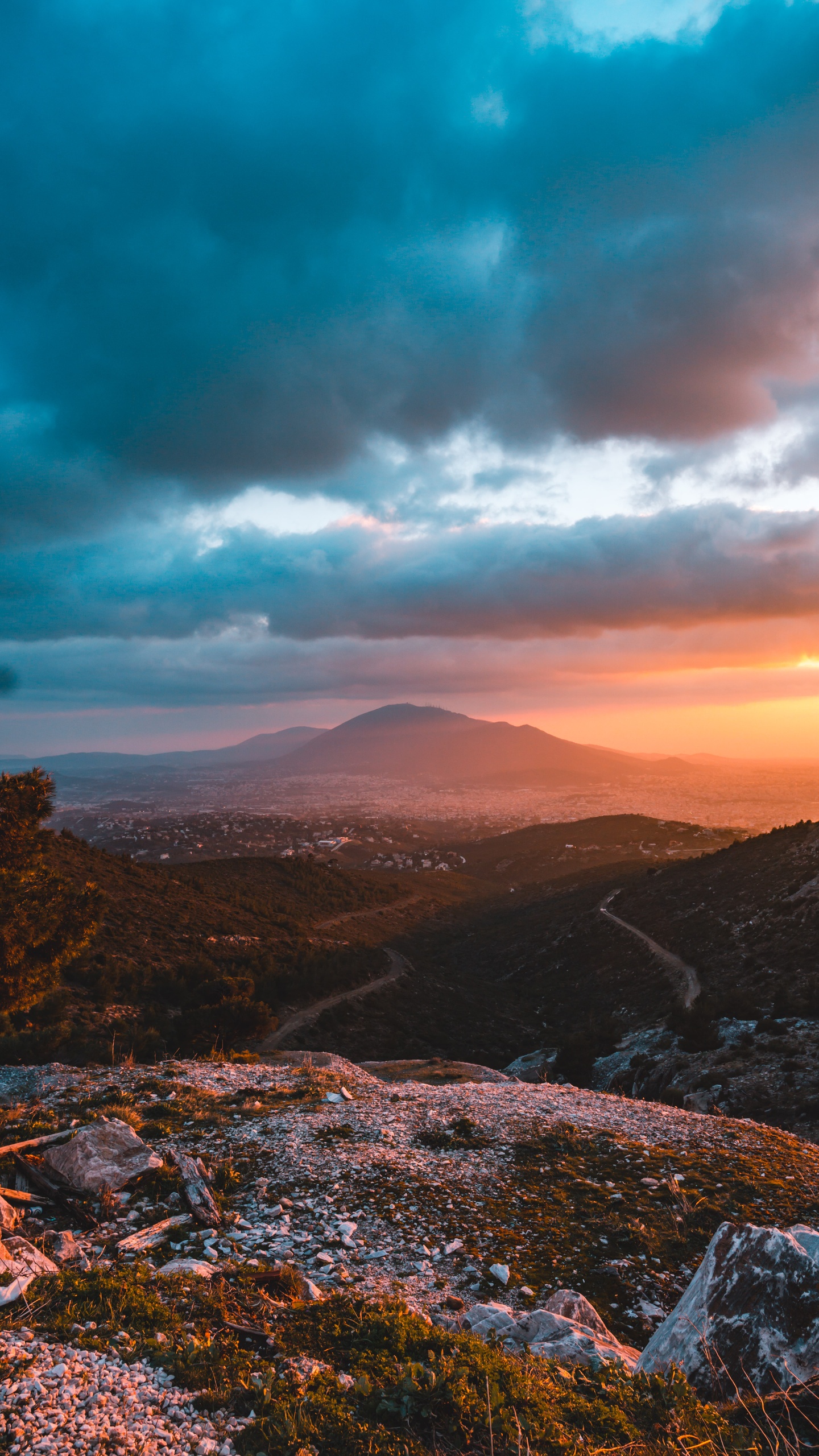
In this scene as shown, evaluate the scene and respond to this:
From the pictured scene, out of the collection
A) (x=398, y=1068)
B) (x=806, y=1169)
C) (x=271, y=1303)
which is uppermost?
(x=271, y=1303)

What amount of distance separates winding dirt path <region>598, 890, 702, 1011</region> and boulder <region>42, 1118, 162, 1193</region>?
29.0 m

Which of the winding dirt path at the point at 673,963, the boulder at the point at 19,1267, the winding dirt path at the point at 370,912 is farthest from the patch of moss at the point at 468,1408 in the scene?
the winding dirt path at the point at 370,912

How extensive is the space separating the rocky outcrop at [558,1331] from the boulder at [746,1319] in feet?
1.49

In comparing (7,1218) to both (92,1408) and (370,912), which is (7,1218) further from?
(370,912)

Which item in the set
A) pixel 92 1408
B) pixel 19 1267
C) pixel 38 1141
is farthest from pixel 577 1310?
pixel 38 1141

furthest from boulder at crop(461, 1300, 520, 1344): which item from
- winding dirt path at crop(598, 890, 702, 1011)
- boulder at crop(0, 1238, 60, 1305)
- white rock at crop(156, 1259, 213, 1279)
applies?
winding dirt path at crop(598, 890, 702, 1011)

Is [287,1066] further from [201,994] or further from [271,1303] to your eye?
[201,994]

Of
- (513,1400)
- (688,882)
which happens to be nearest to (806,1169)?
(513,1400)

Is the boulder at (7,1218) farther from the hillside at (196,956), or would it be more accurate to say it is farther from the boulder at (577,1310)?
the hillside at (196,956)

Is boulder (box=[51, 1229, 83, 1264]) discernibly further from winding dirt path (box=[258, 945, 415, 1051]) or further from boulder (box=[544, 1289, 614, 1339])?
winding dirt path (box=[258, 945, 415, 1051])

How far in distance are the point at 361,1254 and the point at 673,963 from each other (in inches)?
1591

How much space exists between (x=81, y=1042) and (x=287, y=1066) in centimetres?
827

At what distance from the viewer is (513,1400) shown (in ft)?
14.9

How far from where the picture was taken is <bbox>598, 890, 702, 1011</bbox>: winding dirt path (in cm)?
3475
